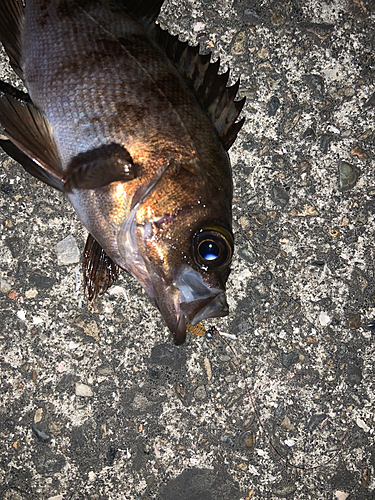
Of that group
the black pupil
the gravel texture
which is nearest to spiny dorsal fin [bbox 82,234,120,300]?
the gravel texture

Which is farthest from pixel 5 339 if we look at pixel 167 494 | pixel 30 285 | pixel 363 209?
pixel 363 209

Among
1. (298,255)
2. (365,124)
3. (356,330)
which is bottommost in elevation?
(356,330)

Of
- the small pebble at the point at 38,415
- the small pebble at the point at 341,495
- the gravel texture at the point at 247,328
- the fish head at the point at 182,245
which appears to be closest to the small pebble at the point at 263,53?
the gravel texture at the point at 247,328

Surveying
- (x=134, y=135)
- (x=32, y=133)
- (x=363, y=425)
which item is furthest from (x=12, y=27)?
(x=363, y=425)

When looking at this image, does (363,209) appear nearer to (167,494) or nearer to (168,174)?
(168,174)

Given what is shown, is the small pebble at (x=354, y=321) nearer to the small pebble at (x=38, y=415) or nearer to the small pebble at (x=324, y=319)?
the small pebble at (x=324, y=319)

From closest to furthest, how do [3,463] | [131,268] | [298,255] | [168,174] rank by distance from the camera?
[168,174], [131,268], [3,463], [298,255]

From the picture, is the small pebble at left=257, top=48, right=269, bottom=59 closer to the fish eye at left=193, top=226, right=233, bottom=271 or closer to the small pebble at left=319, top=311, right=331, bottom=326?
the fish eye at left=193, top=226, right=233, bottom=271
